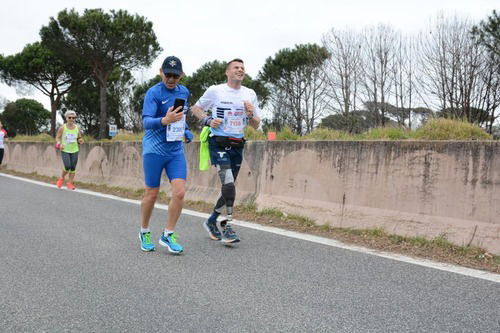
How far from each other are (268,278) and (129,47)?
114 ft

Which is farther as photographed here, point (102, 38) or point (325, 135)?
point (102, 38)

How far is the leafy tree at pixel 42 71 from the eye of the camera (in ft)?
141

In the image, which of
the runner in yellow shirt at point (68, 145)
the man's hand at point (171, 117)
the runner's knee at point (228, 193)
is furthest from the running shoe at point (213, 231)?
the runner in yellow shirt at point (68, 145)

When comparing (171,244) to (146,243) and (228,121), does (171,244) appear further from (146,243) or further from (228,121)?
(228,121)

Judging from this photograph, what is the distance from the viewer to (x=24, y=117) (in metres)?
74.4

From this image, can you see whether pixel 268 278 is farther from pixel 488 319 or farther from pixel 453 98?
pixel 453 98

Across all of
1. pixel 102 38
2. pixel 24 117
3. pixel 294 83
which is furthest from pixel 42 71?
pixel 24 117

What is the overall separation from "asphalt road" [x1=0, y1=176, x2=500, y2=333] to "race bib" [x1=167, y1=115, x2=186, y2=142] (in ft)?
3.68

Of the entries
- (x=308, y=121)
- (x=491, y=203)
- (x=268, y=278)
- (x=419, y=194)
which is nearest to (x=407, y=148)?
(x=419, y=194)

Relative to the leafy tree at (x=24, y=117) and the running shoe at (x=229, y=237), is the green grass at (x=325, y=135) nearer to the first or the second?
the running shoe at (x=229, y=237)

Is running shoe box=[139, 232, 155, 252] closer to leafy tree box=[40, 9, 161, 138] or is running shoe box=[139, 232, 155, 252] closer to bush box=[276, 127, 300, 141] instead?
bush box=[276, 127, 300, 141]

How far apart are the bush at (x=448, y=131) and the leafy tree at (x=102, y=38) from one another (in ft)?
105

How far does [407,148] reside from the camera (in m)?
5.54

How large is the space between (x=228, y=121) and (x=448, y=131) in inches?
99.5
